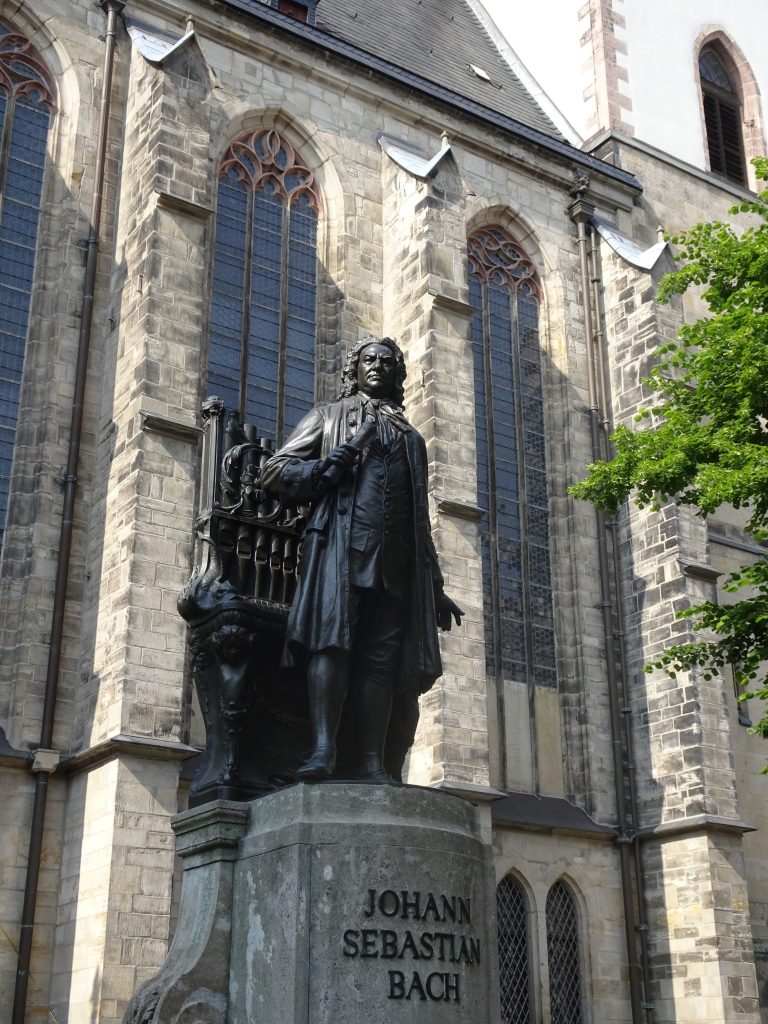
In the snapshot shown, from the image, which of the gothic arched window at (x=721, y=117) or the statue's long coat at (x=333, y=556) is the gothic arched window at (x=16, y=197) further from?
the gothic arched window at (x=721, y=117)

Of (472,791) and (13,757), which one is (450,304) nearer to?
(472,791)

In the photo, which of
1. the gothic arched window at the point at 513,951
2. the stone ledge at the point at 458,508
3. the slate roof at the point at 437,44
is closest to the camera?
the gothic arched window at the point at 513,951

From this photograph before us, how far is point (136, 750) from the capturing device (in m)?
12.4

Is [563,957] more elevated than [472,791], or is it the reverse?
[472,791]

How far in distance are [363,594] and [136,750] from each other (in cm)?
725

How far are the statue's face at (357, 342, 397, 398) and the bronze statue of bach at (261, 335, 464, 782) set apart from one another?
20cm

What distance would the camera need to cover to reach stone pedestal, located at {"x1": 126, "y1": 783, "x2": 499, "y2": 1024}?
4836 millimetres

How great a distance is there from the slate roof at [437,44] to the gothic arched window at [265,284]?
118 inches

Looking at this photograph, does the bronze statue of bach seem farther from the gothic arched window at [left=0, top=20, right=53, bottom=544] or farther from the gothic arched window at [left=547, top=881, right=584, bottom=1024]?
the gothic arched window at [left=547, top=881, right=584, bottom=1024]

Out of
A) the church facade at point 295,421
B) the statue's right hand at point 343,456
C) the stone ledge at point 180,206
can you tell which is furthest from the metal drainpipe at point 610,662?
the statue's right hand at point 343,456

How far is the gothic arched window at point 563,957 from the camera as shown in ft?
52.9

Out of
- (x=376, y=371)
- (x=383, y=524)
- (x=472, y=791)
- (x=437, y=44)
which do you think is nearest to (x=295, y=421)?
(x=472, y=791)

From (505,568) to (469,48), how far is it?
1143cm

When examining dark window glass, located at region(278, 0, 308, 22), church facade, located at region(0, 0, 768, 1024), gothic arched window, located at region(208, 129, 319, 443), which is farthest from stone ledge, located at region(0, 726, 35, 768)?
dark window glass, located at region(278, 0, 308, 22)
